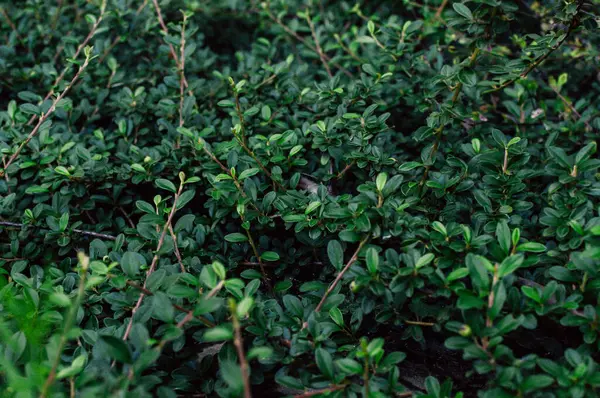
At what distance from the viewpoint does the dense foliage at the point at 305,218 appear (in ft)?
4.25

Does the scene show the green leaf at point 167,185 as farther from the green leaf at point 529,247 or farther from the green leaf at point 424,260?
the green leaf at point 529,247

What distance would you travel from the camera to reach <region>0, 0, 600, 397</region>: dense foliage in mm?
1295

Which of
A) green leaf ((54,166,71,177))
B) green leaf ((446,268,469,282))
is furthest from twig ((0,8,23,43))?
green leaf ((446,268,469,282))

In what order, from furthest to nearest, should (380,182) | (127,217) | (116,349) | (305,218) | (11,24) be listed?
(11,24) → (127,217) → (305,218) → (380,182) → (116,349)

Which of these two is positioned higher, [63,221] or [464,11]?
[464,11]

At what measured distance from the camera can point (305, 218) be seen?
1.64 meters

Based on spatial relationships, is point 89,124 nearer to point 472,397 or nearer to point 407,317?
point 407,317

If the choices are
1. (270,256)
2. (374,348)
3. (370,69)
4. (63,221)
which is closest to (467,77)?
(370,69)

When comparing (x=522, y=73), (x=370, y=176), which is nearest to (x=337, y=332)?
(x=370, y=176)

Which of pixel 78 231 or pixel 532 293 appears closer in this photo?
pixel 532 293

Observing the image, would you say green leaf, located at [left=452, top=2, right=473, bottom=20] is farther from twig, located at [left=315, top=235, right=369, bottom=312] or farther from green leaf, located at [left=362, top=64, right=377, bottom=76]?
twig, located at [left=315, top=235, right=369, bottom=312]

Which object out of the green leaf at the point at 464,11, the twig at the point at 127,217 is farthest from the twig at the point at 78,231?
the green leaf at the point at 464,11

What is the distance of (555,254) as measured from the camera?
150 cm

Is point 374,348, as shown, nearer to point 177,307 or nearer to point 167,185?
point 177,307
